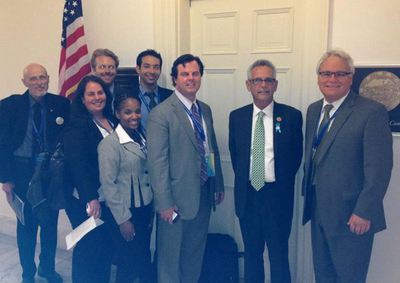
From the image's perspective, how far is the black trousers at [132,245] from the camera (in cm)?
231

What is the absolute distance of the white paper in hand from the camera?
2.23 metres

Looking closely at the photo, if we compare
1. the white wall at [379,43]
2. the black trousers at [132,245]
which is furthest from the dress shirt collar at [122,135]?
the white wall at [379,43]

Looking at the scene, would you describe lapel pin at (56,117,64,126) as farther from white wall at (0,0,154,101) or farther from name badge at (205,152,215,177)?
name badge at (205,152,215,177)

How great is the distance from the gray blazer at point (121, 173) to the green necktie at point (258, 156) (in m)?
0.65

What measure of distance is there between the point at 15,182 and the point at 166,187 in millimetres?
1313

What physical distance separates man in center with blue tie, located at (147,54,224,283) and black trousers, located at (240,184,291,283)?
0.85 feet

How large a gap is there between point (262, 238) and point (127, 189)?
36.4 inches

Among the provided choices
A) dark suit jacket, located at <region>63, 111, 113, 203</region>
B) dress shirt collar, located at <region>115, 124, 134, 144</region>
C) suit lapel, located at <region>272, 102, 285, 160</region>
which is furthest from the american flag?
suit lapel, located at <region>272, 102, 285, 160</region>

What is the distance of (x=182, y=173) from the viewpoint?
2.27 m

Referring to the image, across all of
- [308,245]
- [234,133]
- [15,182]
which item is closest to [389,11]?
[234,133]

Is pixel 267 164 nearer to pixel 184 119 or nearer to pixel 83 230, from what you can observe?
pixel 184 119

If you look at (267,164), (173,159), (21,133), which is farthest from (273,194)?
(21,133)

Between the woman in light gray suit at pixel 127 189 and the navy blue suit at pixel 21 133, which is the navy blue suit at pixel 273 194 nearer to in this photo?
the woman in light gray suit at pixel 127 189

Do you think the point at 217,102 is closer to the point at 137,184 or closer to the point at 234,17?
the point at 234,17
